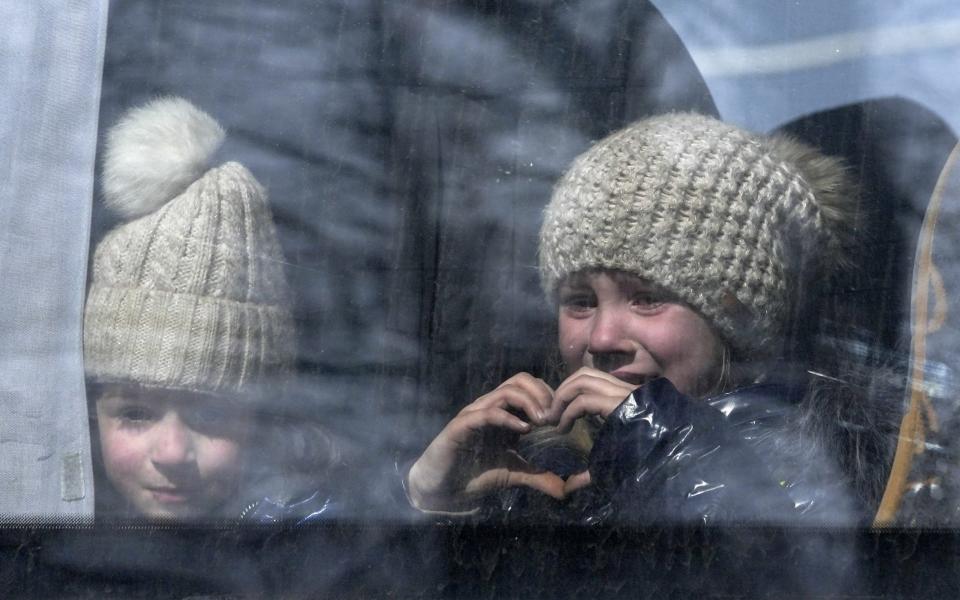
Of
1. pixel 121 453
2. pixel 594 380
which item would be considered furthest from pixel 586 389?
pixel 121 453

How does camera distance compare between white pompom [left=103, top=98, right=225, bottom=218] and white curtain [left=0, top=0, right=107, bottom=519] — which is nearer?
white curtain [left=0, top=0, right=107, bottom=519]

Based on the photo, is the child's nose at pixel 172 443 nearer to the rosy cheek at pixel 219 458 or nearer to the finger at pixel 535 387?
the rosy cheek at pixel 219 458

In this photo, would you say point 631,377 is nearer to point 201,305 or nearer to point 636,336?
point 636,336

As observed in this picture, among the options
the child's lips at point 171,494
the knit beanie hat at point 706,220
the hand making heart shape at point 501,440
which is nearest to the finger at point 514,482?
the hand making heart shape at point 501,440

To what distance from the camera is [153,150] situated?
6.05ft

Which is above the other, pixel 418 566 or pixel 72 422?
pixel 72 422

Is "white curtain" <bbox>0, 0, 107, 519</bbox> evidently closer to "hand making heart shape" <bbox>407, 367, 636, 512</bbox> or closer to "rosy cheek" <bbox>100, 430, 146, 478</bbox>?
"rosy cheek" <bbox>100, 430, 146, 478</bbox>

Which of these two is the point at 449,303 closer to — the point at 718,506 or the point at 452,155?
the point at 452,155

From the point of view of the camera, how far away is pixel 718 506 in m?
1.68

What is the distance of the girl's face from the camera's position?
65.9 inches

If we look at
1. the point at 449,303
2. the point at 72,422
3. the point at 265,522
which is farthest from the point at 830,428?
the point at 72,422

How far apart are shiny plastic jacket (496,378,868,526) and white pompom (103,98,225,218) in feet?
2.18

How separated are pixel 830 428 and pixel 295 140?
0.84 meters

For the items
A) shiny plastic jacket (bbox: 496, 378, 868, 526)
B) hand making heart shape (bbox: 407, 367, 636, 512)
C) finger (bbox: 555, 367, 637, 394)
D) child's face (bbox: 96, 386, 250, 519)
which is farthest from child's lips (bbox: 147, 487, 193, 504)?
finger (bbox: 555, 367, 637, 394)
